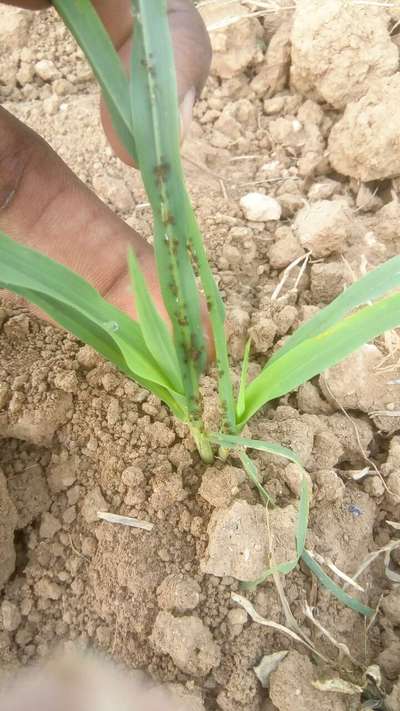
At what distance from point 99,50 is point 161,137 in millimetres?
109

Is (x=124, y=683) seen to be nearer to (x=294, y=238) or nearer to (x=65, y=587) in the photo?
(x=65, y=587)

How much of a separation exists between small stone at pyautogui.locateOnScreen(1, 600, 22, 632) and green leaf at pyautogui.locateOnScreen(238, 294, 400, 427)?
49 cm

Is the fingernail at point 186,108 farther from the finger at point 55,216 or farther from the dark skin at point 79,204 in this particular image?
the finger at point 55,216

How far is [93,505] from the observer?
947 millimetres

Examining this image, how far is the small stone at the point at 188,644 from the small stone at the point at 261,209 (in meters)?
0.80

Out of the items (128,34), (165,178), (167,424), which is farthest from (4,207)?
(165,178)

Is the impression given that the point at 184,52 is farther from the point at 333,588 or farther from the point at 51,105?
the point at 333,588

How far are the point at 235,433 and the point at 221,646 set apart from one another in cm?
29

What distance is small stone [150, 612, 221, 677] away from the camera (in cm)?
82

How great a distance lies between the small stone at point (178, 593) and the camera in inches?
33.6

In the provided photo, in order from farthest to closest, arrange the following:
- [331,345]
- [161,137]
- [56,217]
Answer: [56,217]
[331,345]
[161,137]

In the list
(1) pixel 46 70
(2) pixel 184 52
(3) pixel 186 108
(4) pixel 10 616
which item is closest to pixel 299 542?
(4) pixel 10 616

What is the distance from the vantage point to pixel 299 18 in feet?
4.56

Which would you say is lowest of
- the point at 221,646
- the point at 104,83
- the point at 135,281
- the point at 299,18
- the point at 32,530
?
the point at 221,646
